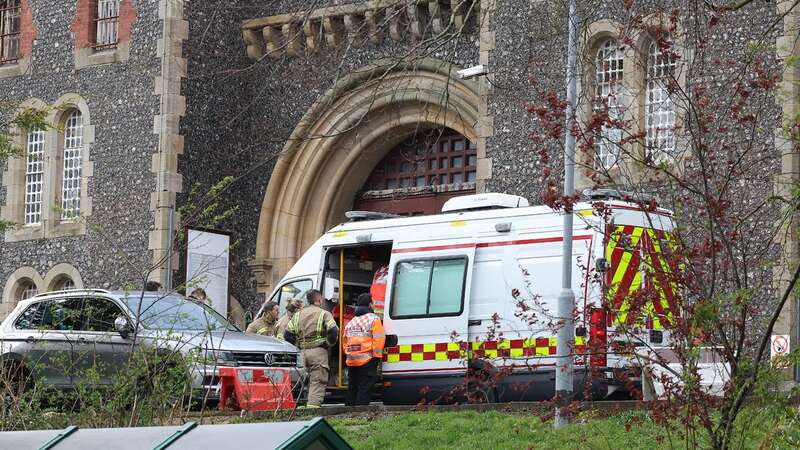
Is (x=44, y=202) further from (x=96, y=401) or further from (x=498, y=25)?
(x=96, y=401)

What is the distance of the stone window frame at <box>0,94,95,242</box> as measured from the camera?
2786cm

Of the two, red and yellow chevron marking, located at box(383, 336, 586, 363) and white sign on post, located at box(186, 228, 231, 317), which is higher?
white sign on post, located at box(186, 228, 231, 317)

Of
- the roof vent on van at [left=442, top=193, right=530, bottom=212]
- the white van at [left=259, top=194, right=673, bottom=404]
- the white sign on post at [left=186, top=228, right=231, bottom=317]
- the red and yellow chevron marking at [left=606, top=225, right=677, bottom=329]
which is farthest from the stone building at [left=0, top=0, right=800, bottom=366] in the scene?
the red and yellow chevron marking at [left=606, top=225, right=677, bottom=329]

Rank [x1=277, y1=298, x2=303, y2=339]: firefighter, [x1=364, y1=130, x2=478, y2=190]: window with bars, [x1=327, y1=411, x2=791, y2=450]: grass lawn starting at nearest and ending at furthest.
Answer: [x1=327, y1=411, x2=791, y2=450]: grass lawn < [x1=277, y1=298, x2=303, y2=339]: firefighter < [x1=364, y1=130, x2=478, y2=190]: window with bars

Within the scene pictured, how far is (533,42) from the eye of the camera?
925 inches

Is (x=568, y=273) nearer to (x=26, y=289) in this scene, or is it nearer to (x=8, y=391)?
(x=8, y=391)

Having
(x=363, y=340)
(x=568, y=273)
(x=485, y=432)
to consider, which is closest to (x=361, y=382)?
(x=363, y=340)

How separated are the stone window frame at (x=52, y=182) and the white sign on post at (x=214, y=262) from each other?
2.55 metres

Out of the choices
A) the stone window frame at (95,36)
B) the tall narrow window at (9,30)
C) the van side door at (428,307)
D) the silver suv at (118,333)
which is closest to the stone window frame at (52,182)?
the stone window frame at (95,36)

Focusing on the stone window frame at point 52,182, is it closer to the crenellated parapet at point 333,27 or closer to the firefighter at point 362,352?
the crenellated parapet at point 333,27

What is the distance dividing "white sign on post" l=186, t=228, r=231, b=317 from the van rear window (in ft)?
24.3

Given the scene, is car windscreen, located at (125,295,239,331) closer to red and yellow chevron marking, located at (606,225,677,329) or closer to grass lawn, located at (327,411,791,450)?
grass lawn, located at (327,411,791,450)

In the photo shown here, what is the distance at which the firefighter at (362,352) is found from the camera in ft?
59.8

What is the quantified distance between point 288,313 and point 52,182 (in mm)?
10458
